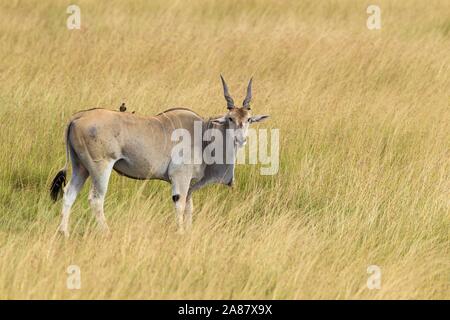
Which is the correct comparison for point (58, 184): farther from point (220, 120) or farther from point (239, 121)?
point (239, 121)

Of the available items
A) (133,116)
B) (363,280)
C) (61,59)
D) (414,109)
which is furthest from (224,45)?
(363,280)

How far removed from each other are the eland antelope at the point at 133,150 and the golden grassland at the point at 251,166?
0.24 meters

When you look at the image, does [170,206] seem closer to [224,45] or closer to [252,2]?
[224,45]

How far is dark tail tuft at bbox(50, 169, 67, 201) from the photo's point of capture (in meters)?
7.75

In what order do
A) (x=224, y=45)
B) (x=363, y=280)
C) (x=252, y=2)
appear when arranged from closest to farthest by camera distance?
(x=363, y=280), (x=224, y=45), (x=252, y=2)

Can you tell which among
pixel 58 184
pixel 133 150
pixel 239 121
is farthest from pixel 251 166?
pixel 58 184

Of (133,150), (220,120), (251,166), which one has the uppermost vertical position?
(220,120)

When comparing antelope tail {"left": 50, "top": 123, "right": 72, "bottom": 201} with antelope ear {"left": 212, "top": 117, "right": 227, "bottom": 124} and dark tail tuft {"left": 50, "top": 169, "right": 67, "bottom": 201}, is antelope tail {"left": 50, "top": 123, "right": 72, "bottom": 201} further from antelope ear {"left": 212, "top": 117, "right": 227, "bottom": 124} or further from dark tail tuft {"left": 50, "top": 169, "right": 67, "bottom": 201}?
antelope ear {"left": 212, "top": 117, "right": 227, "bottom": 124}

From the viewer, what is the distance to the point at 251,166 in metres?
8.93

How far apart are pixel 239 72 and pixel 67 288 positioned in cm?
672

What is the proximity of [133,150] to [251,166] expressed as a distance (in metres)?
1.61

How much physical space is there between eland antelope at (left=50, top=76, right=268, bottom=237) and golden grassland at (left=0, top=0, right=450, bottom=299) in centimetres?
24
